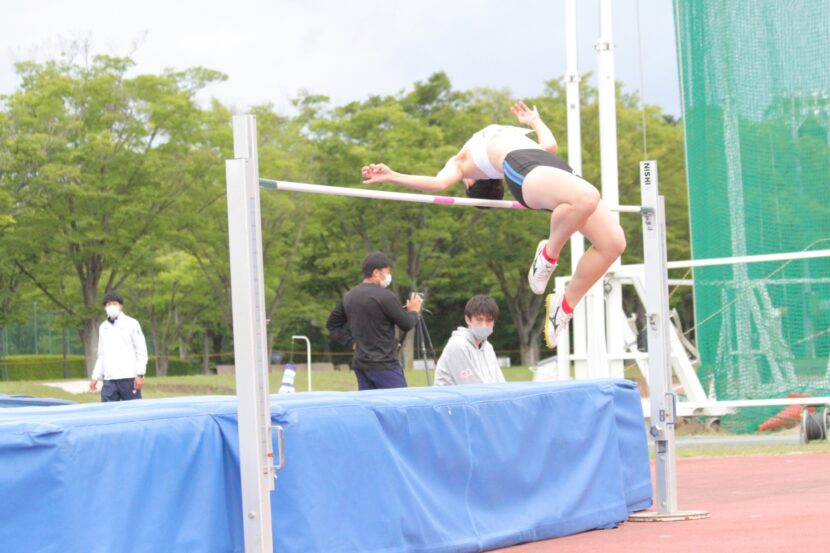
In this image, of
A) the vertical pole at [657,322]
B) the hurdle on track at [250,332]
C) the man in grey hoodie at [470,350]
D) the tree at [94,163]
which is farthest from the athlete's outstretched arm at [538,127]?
the tree at [94,163]

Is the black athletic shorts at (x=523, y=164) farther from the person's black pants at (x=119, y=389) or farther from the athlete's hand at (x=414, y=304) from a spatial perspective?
the person's black pants at (x=119, y=389)

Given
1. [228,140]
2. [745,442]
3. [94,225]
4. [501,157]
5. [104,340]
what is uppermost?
[228,140]

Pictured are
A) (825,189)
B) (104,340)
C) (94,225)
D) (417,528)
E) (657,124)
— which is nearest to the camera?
(417,528)

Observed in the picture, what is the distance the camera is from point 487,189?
692 centimetres

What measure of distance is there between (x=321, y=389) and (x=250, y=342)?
25.1 metres

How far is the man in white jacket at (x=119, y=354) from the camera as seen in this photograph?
1164 centimetres

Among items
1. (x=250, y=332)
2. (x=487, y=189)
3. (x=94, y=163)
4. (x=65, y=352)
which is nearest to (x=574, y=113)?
(x=487, y=189)

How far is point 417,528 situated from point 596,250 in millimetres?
1941

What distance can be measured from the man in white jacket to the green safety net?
6517 mm

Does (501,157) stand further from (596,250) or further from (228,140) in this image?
(228,140)

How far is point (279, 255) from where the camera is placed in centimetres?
3597

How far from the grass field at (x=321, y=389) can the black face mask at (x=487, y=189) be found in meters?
5.56

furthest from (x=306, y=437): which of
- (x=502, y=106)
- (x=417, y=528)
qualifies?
(x=502, y=106)

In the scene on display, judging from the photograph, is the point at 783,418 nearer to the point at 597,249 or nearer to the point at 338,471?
the point at 597,249
